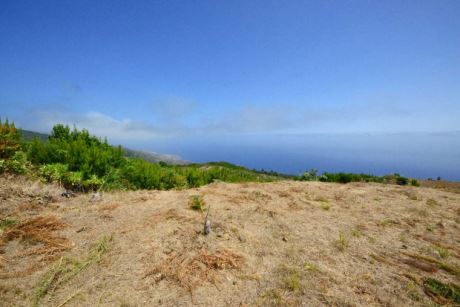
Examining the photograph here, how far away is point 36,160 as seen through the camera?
6090 millimetres

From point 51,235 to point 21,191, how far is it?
2.02m

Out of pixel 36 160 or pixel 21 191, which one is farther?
pixel 36 160

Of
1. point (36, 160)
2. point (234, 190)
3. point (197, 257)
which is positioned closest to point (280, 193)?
point (234, 190)

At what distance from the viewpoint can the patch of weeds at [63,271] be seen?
2372mm

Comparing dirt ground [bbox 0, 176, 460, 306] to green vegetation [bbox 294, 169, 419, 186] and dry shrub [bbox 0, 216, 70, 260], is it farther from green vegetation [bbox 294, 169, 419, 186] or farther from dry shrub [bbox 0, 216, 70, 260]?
green vegetation [bbox 294, 169, 419, 186]

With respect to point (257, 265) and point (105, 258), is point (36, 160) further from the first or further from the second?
point (257, 265)

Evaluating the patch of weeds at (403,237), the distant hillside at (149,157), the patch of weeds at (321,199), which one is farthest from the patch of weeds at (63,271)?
the distant hillside at (149,157)

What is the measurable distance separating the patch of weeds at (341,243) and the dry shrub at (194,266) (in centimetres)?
143

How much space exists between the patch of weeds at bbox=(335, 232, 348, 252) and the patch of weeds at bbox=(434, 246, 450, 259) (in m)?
1.21

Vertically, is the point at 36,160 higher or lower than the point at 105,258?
higher

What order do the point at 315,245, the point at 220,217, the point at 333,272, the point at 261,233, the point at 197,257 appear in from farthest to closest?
A: the point at 220,217, the point at 261,233, the point at 315,245, the point at 197,257, the point at 333,272

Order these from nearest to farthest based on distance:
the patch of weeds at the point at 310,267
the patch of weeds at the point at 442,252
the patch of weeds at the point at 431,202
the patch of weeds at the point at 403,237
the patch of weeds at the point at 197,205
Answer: the patch of weeds at the point at 310,267 → the patch of weeds at the point at 442,252 → the patch of weeds at the point at 403,237 → the patch of weeds at the point at 197,205 → the patch of weeds at the point at 431,202

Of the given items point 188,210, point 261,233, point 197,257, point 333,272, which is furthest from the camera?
point 188,210

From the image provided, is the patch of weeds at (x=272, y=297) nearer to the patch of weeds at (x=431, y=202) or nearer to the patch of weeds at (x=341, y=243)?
the patch of weeds at (x=341, y=243)
